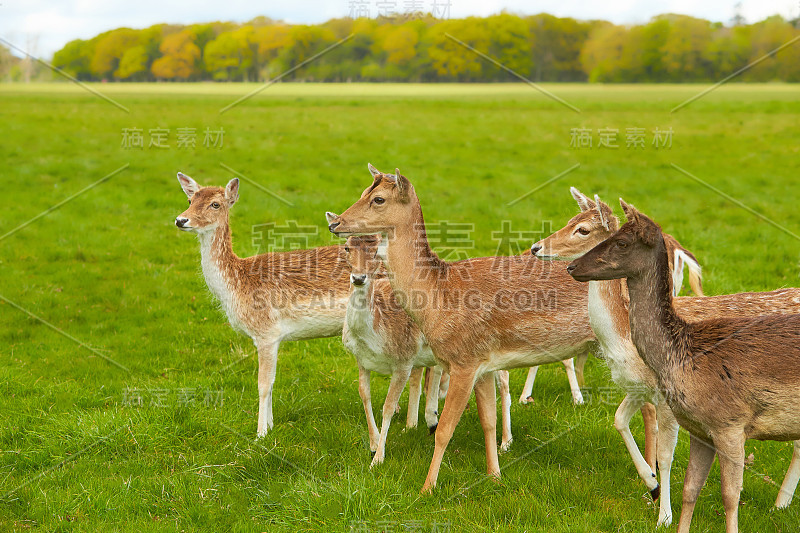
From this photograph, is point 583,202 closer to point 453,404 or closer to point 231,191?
point 453,404

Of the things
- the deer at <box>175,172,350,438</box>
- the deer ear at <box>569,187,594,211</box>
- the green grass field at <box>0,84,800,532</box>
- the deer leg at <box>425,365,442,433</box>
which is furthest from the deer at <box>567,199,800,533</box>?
the deer at <box>175,172,350,438</box>

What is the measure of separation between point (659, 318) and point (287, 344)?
6.09m

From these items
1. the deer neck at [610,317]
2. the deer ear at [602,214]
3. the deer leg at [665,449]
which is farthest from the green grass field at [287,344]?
the deer ear at [602,214]

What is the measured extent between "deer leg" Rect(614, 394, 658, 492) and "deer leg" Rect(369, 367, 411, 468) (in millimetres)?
2071

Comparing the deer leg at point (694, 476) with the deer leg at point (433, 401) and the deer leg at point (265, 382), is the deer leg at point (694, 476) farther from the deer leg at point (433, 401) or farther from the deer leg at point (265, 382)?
the deer leg at point (265, 382)

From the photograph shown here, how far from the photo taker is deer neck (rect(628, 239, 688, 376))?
485 cm

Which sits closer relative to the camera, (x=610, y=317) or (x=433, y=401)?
(x=610, y=317)

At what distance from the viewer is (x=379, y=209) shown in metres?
6.07

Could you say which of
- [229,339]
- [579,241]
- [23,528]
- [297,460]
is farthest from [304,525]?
[229,339]

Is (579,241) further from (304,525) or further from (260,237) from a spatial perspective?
(260,237)

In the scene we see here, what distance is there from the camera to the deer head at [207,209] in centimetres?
758

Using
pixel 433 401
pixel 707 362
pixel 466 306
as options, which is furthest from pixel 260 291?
pixel 707 362

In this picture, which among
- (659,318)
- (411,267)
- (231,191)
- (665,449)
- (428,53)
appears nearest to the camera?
(659,318)

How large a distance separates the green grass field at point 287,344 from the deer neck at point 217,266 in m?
1.16
